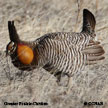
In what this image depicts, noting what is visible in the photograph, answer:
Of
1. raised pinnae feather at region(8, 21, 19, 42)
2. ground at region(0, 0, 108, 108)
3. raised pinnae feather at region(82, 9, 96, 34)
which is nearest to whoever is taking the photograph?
raised pinnae feather at region(8, 21, 19, 42)

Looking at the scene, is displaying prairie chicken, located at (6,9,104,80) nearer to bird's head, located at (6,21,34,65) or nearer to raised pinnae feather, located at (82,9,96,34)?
bird's head, located at (6,21,34,65)

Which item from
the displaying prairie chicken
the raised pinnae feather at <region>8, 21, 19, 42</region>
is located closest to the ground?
the displaying prairie chicken

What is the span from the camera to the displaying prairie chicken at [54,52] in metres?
3.39

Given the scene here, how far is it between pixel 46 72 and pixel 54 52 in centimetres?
38

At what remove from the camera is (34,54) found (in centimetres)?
348

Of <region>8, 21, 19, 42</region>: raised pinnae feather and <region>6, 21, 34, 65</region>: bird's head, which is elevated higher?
<region>8, 21, 19, 42</region>: raised pinnae feather

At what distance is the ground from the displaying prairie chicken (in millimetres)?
159

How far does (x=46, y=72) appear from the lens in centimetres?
368

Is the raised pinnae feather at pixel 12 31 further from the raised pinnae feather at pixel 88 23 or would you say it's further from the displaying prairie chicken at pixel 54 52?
the raised pinnae feather at pixel 88 23

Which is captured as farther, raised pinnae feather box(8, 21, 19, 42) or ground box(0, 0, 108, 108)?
ground box(0, 0, 108, 108)

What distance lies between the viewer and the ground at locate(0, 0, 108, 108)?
3.54 m

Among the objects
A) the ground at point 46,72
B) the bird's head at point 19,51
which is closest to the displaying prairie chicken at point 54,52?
the bird's head at point 19,51

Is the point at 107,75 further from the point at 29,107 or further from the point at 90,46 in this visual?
the point at 29,107

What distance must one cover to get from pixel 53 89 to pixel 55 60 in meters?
0.38
